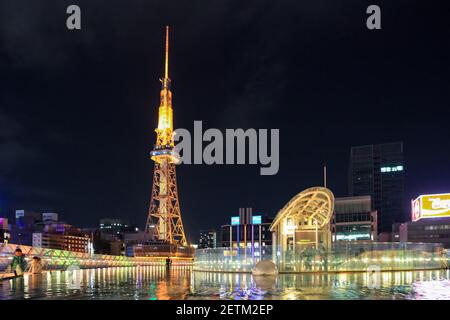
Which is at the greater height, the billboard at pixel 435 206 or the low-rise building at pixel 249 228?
the billboard at pixel 435 206

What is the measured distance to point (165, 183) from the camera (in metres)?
140

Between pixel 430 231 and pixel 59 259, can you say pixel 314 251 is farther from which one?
pixel 430 231

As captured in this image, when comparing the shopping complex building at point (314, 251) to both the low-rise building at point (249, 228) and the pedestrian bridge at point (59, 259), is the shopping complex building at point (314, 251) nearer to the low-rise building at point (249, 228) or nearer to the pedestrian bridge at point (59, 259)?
the pedestrian bridge at point (59, 259)

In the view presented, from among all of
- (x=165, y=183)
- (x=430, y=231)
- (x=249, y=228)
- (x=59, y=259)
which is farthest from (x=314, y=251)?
(x=249, y=228)

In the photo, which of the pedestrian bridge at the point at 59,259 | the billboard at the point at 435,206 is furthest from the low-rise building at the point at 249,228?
the pedestrian bridge at the point at 59,259

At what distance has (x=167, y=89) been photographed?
148875 mm

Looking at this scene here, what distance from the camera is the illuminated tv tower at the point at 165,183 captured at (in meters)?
138

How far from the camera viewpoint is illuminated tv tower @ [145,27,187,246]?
452ft

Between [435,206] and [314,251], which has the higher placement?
[435,206]

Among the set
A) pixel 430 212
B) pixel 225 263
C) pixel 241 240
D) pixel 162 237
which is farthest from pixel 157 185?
pixel 225 263

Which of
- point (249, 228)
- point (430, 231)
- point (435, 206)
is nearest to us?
point (435, 206)

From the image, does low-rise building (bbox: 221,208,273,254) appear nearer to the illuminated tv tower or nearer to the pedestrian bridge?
the illuminated tv tower
